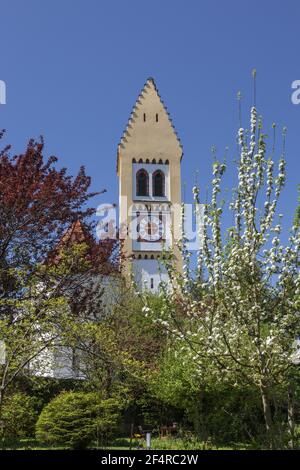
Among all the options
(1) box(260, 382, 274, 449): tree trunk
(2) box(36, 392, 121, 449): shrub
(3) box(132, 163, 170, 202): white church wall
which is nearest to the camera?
(1) box(260, 382, 274, 449): tree trunk

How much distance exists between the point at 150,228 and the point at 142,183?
416cm

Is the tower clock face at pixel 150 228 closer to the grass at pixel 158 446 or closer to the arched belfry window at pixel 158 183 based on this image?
the arched belfry window at pixel 158 183

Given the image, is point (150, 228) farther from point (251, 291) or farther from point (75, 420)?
point (251, 291)

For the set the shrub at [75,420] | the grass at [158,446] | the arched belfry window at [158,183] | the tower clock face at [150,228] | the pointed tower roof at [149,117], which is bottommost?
the grass at [158,446]

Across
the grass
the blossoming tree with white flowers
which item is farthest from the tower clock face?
the blossoming tree with white flowers

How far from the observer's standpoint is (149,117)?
45.2m

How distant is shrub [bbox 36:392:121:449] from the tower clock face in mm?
24606

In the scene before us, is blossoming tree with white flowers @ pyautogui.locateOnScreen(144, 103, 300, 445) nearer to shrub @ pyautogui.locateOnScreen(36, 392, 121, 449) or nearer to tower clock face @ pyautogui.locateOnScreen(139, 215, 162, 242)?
shrub @ pyautogui.locateOnScreen(36, 392, 121, 449)

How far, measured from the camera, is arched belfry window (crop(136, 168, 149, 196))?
4372 cm

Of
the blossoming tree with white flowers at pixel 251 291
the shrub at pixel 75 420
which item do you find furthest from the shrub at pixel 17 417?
the blossoming tree with white flowers at pixel 251 291

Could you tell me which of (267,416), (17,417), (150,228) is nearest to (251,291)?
(267,416)

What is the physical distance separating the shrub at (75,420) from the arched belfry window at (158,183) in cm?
2810

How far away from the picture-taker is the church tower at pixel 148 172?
136 ft

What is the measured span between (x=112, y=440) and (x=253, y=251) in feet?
40.1
